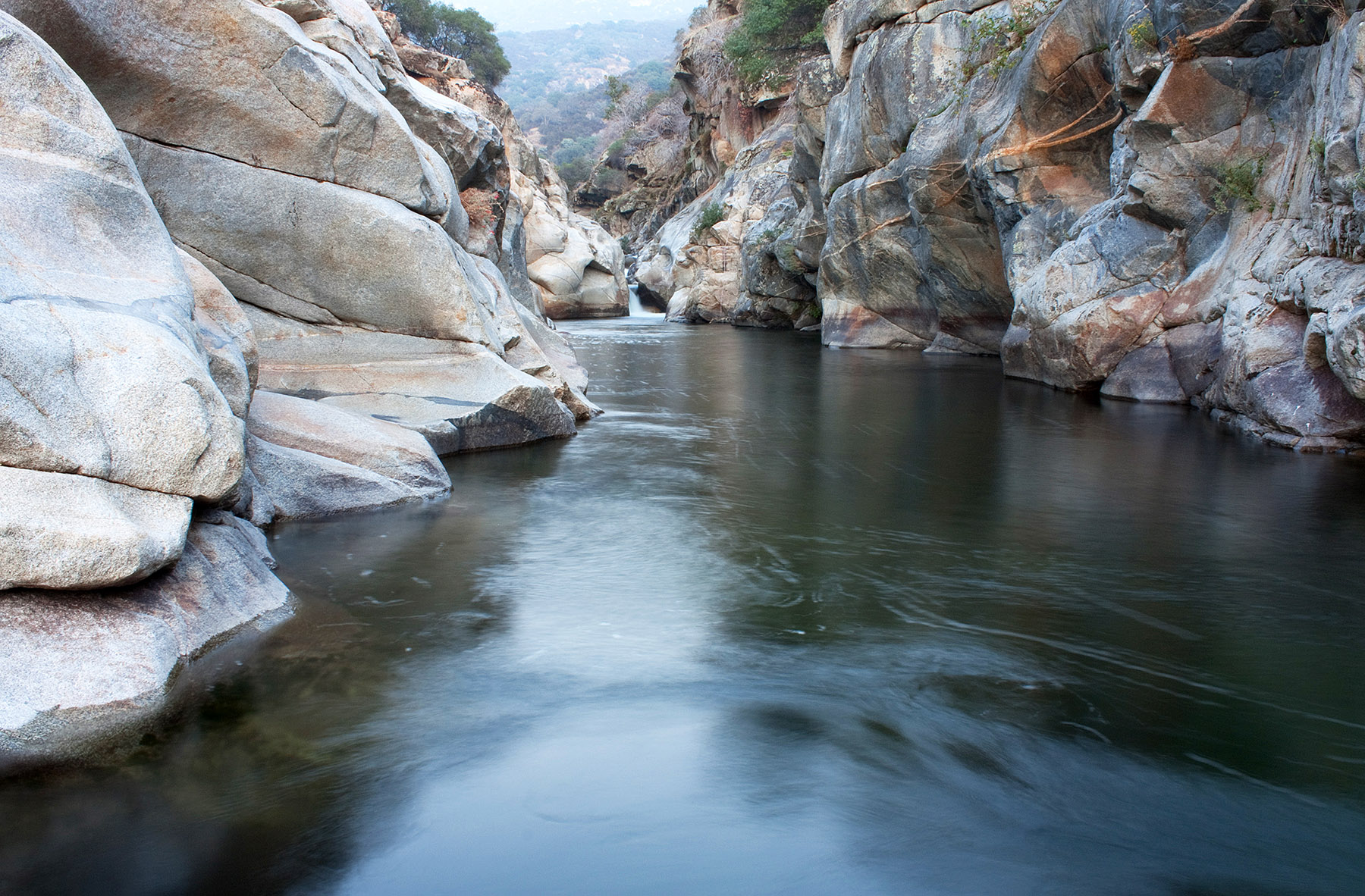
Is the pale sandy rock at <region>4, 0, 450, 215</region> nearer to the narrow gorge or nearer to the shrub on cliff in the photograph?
the narrow gorge

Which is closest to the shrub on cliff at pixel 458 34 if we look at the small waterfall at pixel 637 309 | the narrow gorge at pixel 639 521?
the small waterfall at pixel 637 309

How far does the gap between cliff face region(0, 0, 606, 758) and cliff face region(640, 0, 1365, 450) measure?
7.11m

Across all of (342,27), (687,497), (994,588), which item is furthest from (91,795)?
(342,27)

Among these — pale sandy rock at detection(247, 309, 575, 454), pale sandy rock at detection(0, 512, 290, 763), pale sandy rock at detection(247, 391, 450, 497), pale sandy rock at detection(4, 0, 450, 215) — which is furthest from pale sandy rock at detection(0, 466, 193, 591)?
pale sandy rock at detection(4, 0, 450, 215)

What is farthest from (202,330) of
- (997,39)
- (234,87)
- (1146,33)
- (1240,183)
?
(997,39)

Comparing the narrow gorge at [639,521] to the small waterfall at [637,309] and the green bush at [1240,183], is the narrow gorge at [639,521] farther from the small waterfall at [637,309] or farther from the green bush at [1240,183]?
the small waterfall at [637,309]

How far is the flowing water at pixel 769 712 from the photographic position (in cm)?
319

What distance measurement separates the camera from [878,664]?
4598mm

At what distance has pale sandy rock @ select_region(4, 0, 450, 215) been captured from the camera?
8.13 m

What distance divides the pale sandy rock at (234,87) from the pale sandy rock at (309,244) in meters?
0.20

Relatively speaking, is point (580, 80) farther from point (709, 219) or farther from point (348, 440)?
point (348, 440)

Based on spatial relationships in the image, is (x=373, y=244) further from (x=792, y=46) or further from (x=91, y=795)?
(x=792, y=46)

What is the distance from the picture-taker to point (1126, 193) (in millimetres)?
12891

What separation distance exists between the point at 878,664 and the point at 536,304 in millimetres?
15451
